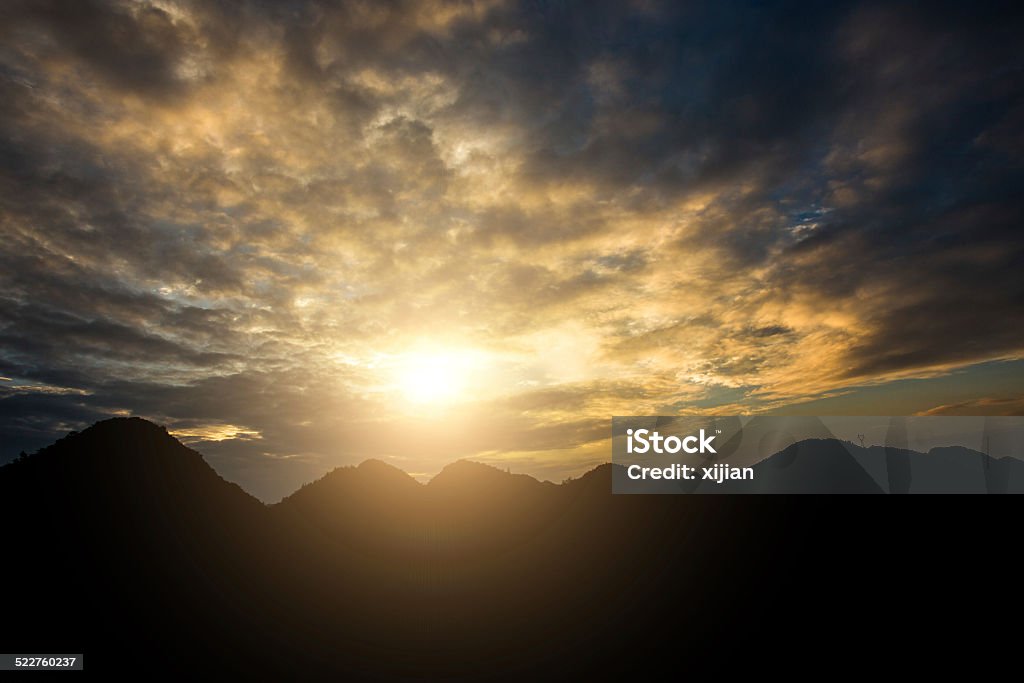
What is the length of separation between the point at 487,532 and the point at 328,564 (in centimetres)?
2878

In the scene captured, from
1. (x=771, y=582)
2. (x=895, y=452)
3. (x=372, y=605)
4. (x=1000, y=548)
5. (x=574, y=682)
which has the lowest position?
(x=574, y=682)

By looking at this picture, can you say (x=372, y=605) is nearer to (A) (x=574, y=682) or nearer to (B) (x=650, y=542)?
(A) (x=574, y=682)

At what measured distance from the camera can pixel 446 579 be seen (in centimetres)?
8444

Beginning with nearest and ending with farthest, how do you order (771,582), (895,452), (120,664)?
(120,664) → (771,582) → (895,452)

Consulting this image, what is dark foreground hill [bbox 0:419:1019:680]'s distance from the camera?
58.3 meters

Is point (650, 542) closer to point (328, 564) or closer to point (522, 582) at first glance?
point (522, 582)

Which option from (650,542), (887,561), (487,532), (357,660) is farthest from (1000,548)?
(357,660)

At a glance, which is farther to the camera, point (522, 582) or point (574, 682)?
point (522, 582)

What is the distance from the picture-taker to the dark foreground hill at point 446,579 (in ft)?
191

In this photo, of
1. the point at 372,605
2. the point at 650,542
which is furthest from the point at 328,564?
the point at 650,542

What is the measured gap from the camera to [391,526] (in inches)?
3772

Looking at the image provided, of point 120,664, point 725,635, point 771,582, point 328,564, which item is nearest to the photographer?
point 120,664

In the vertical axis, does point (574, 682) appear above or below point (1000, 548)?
below

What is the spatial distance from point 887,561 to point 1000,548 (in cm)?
1610
